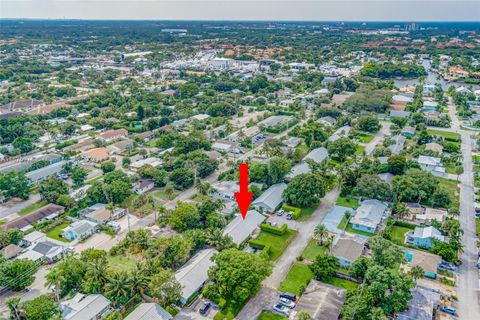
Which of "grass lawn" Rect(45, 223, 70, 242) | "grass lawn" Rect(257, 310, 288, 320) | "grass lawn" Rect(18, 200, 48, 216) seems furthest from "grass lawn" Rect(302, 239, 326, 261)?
"grass lawn" Rect(18, 200, 48, 216)

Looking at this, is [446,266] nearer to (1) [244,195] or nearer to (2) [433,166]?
(1) [244,195]

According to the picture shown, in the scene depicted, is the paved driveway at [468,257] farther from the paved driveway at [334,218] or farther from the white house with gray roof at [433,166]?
the paved driveway at [334,218]

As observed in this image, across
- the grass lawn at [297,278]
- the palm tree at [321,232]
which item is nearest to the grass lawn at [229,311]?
the grass lawn at [297,278]

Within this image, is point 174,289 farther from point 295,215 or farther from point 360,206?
point 360,206

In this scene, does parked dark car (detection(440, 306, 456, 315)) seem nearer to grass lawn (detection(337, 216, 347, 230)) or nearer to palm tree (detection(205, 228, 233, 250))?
grass lawn (detection(337, 216, 347, 230))

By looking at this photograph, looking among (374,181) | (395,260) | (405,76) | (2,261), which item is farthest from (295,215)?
(405,76)

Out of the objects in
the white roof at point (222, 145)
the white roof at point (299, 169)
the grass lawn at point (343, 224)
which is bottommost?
the grass lawn at point (343, 224)
